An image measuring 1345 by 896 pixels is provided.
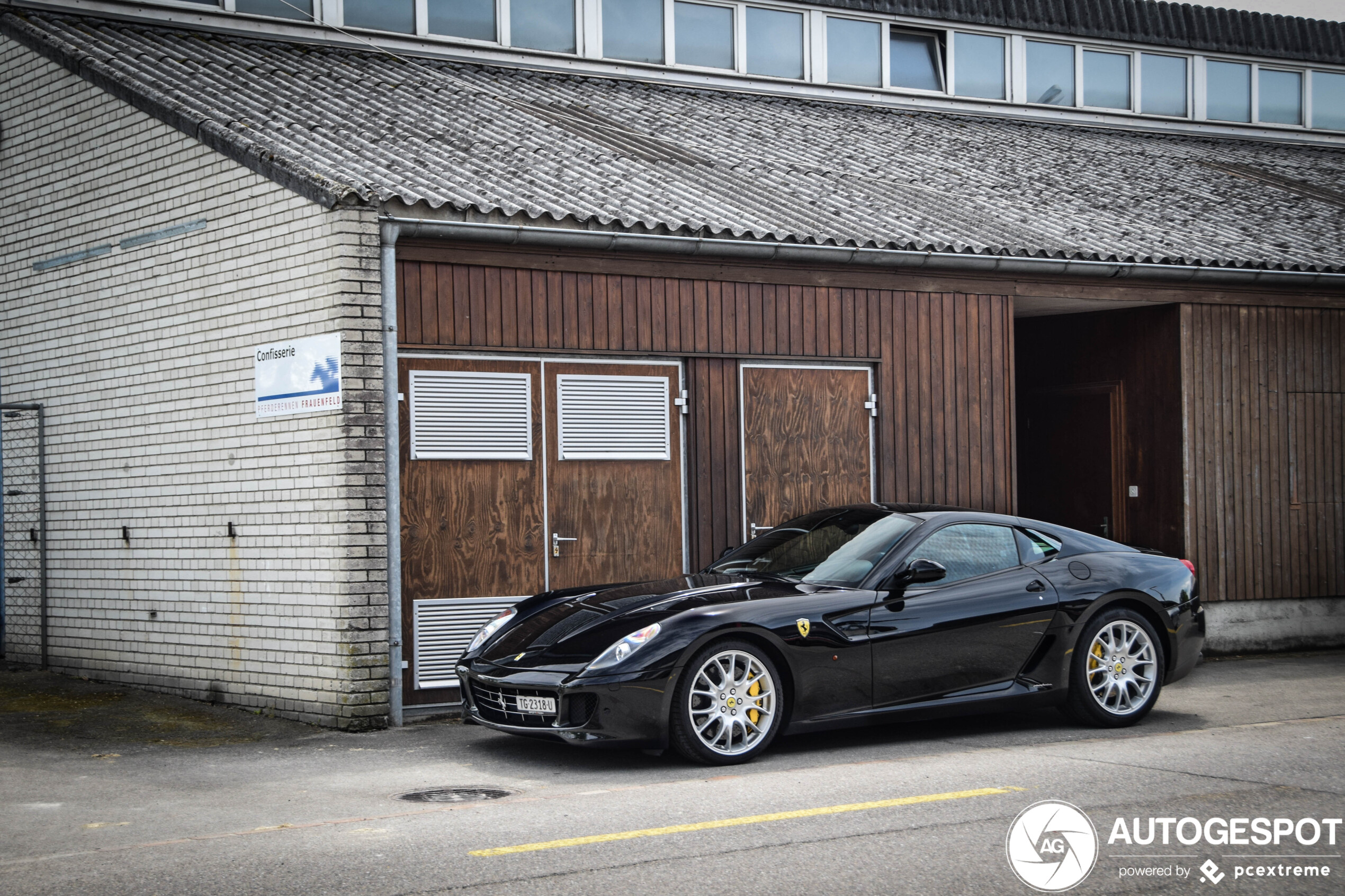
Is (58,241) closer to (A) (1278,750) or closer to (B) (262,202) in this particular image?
(B) (262,202)

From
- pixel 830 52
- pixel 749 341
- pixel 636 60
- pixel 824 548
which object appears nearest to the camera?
pixel 824 548

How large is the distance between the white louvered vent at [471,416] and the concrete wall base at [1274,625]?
710 cm

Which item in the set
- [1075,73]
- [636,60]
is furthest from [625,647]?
[1075,73]

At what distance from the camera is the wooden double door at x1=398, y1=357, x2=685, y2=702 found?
32.9ft

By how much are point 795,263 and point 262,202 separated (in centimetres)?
434

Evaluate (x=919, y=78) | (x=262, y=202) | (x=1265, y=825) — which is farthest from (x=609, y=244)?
(x=919, y=78)

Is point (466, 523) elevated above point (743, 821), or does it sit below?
above

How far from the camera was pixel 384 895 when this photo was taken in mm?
5012

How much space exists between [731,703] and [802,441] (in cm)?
449

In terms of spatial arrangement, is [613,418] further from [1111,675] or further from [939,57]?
[939,57]

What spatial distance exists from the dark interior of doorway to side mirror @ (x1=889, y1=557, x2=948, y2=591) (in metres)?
6.43

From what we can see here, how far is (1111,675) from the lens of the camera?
883 cm

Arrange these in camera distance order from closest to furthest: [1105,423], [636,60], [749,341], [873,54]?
1. [749,341]
2. [1105,423]
3. [636,60]
4. [873,54]

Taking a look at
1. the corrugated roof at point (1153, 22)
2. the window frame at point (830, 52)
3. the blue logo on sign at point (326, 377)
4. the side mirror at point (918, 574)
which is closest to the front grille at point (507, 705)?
the side mirror at point (918, 574)
